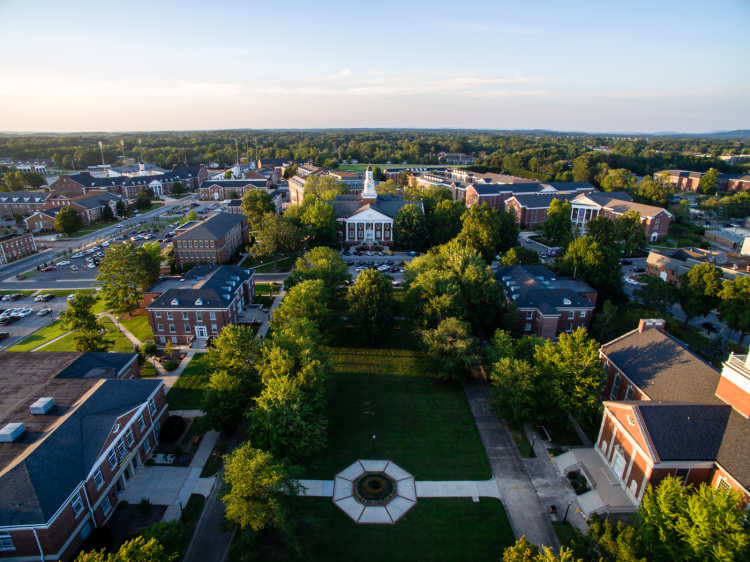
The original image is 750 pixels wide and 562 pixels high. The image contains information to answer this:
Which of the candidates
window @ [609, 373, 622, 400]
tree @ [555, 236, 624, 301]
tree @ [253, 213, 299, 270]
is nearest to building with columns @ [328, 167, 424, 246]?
tree @ [253, 213, 299, 270]

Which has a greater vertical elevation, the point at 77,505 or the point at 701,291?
the point at 701,291

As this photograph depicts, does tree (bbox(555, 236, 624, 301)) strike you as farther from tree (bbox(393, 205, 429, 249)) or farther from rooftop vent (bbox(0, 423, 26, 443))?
rooftop vent (bbox(0, 423, 26, 443))

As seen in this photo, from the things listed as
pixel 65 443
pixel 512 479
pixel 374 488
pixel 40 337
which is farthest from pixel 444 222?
pixel 65 443

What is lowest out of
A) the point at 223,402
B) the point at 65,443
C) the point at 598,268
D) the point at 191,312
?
the point at 223,402

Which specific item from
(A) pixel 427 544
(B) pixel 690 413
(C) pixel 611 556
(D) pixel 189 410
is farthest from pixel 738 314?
(D) pixel 189 410

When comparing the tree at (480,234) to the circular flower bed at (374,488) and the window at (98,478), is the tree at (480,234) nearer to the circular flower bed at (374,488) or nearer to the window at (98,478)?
the circular flower bed at (374,488)

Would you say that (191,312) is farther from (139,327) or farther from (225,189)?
(225,189)
